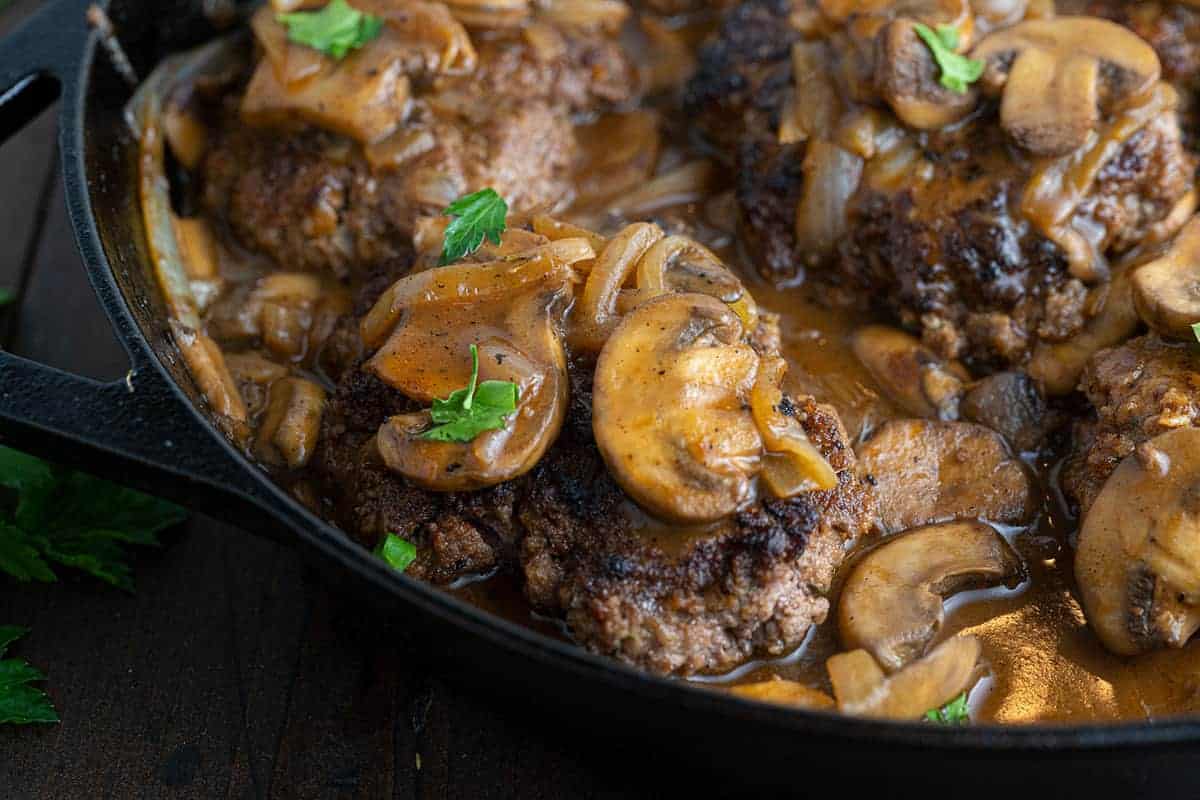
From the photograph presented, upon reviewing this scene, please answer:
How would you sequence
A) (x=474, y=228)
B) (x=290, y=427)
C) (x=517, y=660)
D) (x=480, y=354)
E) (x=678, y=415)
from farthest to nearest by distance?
(x=290, y=427) < (x=474, y=228) < (x=480, y=354) < (x=678, y=415) < (x=517, y=660)

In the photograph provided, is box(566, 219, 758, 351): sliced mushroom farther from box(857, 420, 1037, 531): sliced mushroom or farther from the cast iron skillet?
the cast iron skillet

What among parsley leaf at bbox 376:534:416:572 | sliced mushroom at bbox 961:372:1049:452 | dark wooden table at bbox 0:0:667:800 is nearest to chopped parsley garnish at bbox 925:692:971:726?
dark wooden table at bbox 0:0:667:800

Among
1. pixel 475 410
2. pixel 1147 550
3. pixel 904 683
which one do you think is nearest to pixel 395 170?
pixel 475 410

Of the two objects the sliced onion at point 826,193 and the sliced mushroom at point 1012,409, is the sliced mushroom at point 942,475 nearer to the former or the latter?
the sliced mushroom at point 1012,409

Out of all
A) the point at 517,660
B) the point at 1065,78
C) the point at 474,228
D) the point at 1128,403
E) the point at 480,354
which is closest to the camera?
the point at 517,660

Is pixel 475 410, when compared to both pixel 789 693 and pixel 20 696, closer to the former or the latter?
pixel 789 693

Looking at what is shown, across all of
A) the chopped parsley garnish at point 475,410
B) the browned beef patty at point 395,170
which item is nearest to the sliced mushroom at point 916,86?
the browned beef patty at point 395,170
